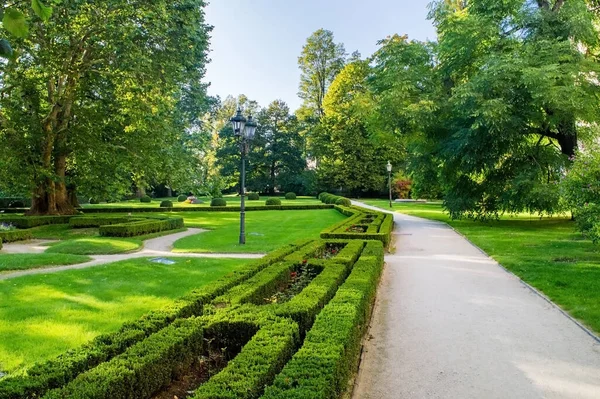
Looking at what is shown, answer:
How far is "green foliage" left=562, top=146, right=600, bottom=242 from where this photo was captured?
7172mm

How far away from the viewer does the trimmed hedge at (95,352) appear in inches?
106

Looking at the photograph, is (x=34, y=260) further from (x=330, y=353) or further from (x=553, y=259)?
(x=553, y=259)

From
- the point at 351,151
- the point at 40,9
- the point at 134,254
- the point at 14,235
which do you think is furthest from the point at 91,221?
the point at 351,151

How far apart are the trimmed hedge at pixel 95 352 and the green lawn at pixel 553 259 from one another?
4.67m

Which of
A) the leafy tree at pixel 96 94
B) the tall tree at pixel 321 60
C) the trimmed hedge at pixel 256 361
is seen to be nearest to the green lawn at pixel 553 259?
the trimmed hedge at pixel 256 361

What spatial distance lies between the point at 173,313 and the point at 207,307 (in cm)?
39

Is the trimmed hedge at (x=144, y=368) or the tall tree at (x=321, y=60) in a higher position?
the tall tree at (x=321, y=60)

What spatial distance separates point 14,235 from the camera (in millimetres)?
14242

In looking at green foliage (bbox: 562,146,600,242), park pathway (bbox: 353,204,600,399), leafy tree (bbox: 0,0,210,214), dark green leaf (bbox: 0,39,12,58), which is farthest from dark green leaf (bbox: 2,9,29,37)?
leafy tree (bbox: 0,0,210,214)

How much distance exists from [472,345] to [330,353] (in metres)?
2.13

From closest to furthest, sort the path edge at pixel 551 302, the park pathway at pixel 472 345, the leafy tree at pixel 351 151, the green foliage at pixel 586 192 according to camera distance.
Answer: the park pathway at pixel 472 345
the path edge at pixel 551 302
the green foliage at pixel 586 192
the leafy tree at pixel 351 151

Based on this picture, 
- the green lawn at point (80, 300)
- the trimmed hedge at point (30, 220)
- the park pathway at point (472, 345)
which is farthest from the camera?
the trimmed hedge at point (30, 220)

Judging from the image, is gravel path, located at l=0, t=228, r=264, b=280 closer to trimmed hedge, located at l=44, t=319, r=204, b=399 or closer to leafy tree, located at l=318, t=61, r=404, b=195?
trimmed hedge, located at l=44, t=319, r=204, b=399

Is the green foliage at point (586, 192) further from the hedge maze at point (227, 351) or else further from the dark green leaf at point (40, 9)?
the dark green leaf at point (40, 9)
